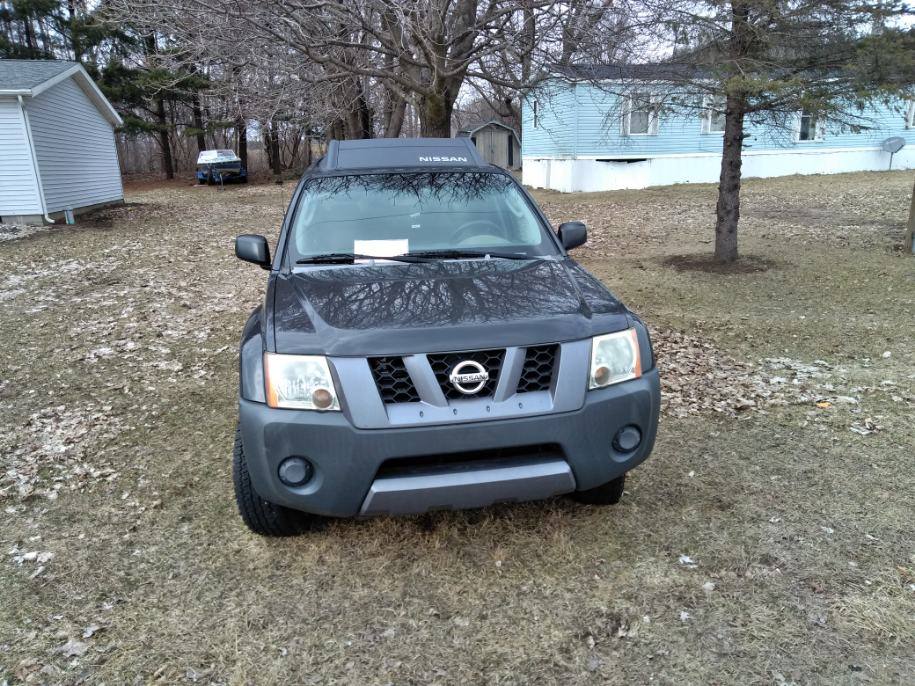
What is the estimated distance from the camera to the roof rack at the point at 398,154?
4.66m

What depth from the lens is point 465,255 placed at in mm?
3742

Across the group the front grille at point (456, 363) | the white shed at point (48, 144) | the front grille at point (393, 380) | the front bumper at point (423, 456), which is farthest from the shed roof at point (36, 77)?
the front grille at point (456, 363)

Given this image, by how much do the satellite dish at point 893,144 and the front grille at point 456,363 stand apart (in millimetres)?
28977

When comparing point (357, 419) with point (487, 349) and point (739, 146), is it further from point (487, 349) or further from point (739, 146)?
point (739, 146)

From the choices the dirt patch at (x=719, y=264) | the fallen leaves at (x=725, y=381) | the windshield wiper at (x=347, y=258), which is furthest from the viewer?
the dirt patch at (x=719, y=264)

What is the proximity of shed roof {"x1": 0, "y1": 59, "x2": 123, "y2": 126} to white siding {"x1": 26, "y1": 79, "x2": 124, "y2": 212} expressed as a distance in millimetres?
296

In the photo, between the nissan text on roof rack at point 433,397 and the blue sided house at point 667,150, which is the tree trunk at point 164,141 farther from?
the nissan text on roof rack at point 433,397

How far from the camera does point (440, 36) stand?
9.24 m

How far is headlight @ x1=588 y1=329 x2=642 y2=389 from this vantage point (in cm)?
285

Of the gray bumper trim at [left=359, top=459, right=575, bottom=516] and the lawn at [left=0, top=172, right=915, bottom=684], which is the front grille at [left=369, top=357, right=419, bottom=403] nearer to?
the gray bumper trim at [left=359, top=459, right=575, bottom=516]

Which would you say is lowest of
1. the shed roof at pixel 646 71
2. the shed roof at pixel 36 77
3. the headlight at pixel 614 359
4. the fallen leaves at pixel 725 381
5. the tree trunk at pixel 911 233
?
the fallen leaves at pixel 725 381

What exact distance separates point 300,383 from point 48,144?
61.6 ft

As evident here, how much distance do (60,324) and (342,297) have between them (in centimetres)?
644

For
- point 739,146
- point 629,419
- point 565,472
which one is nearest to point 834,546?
point 629,419
